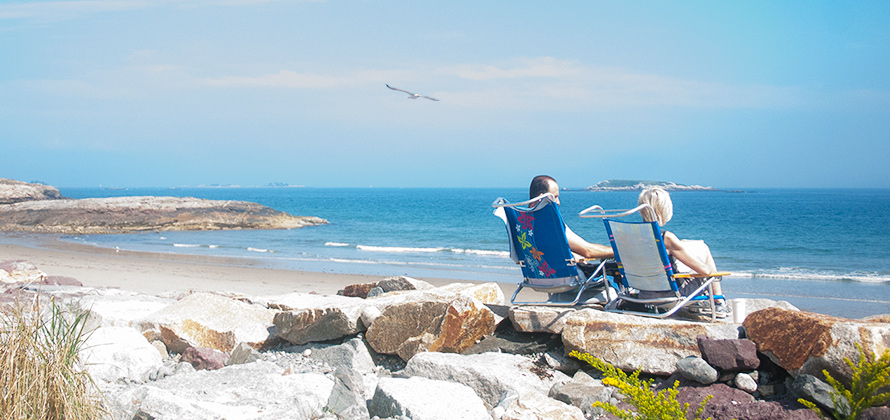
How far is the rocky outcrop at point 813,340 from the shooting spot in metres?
3.60

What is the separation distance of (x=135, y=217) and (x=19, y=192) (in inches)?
920

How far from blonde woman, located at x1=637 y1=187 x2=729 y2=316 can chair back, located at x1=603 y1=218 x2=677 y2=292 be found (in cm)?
14

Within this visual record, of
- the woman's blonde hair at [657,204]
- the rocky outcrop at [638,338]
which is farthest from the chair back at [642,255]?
the rocky outcrop at [638,338]

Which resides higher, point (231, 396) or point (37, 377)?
point (37, 377)

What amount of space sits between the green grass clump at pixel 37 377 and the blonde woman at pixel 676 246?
4.01m

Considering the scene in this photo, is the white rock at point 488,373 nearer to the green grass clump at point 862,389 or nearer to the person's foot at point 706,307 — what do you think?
the person's foot at point 706,307

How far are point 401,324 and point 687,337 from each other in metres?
2.31

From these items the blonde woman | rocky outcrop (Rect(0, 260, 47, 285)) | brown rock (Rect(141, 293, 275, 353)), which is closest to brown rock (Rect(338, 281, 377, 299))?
brown rock (Rect(141, 293, 275, 353))

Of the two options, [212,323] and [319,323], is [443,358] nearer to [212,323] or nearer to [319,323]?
[319,323]

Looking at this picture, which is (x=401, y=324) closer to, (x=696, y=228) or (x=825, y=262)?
(x=825, y=262)

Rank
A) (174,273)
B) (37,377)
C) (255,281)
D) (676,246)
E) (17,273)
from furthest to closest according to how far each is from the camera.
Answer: (174,273) → (255,281) → (17,273) → (676,246) → (37,377)

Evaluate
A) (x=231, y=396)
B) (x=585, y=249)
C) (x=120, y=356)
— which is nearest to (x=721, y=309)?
(x=585, y=249)

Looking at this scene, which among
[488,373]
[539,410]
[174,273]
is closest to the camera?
[539,410]

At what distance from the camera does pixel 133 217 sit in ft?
122
